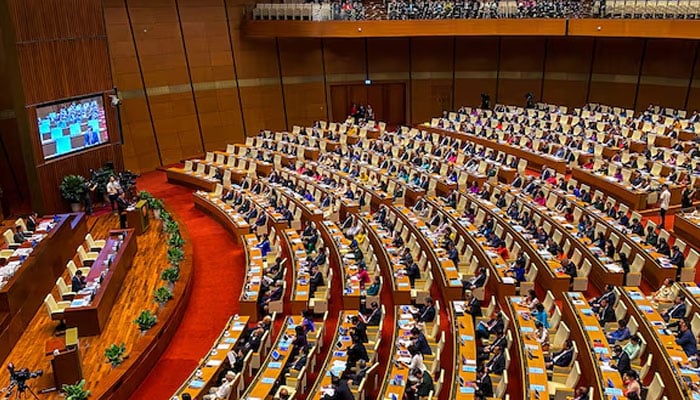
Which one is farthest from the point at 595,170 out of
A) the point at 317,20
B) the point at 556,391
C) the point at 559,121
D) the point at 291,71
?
the point at 291,71

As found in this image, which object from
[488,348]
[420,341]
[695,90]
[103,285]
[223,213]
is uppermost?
[695,90]

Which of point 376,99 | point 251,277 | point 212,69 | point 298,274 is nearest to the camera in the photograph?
point 251,277

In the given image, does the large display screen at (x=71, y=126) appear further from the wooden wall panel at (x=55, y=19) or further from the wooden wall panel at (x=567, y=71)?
the wooden wall panel at (x=567, y=71)

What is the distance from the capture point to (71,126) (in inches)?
709

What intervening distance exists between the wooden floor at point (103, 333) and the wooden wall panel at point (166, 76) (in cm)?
1117

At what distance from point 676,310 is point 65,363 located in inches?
397

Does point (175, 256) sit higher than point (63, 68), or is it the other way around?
point (63, 68)

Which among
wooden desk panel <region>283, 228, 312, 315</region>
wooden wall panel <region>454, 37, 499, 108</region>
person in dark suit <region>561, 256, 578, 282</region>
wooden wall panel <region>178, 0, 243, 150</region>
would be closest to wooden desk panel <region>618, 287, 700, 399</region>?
person in dark suit <region>561, 256, 578, 282</region>

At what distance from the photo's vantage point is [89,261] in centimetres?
1449

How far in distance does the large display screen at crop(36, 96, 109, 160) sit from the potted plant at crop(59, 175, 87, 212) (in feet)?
2.38

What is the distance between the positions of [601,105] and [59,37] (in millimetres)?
20384

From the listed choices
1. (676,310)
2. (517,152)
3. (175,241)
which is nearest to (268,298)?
(175,241)

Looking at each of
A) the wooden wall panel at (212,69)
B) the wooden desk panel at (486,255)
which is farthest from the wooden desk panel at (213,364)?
the wooden wall panel at (212,69)

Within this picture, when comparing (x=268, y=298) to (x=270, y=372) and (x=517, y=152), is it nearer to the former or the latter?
(x=270, y=372)
